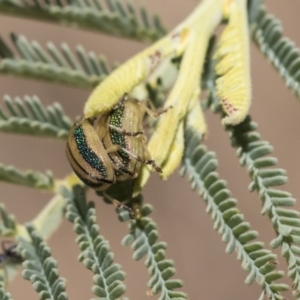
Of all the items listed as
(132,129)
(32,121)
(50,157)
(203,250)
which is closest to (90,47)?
(50,157)

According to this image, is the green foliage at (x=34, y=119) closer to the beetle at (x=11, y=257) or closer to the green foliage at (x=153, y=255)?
the beetle at (x=11, y=257)

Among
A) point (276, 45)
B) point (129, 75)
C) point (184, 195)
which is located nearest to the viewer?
point (129, 75)

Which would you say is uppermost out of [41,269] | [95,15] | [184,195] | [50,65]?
[184,195]

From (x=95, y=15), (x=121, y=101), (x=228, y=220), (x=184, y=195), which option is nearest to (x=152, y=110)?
(x=121, y=101)

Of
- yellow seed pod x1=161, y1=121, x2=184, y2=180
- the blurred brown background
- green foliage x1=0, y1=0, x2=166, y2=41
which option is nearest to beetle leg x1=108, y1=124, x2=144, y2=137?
yellow seed pod x1=161, y1=121, x2=184, y2=180

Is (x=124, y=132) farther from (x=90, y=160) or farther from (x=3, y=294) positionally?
(x=3, y=294)

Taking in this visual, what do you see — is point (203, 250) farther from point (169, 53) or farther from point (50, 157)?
point (169, 53)

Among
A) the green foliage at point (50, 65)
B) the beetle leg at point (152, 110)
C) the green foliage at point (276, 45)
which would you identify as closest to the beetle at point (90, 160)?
the beetle leg at point (152, 110)
